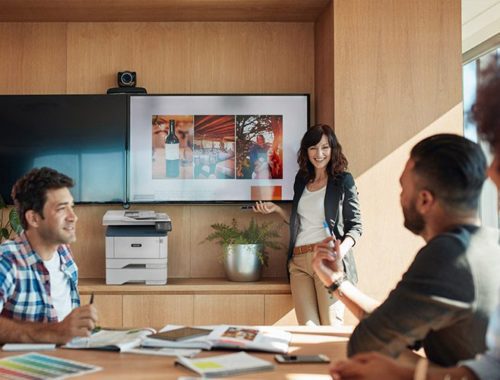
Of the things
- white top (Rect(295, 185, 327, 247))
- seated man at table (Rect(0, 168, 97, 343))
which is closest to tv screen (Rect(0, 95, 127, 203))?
white top (Rect(295, 185, 327, 247))

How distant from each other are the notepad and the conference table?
38 mm

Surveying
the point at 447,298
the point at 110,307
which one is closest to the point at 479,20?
the point at 110,307

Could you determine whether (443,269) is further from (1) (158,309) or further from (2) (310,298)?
(1) (158,309)

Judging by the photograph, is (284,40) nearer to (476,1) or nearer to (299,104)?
(299,104)

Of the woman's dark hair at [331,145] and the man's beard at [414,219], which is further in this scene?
the woman's dark hair at [331,145]

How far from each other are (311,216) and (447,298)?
99.4 inches

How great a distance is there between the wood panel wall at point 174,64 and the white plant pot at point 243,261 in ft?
1.09

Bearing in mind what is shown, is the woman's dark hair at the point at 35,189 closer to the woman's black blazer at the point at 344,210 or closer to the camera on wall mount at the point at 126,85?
the woman's black blazer at the point at 344,210

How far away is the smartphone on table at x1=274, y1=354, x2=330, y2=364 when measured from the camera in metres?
1.96

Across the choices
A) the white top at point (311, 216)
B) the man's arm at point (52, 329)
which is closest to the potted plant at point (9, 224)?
the white top at point (311, 216)

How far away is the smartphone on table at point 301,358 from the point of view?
196 cm

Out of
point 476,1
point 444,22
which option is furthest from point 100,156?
point 476,1

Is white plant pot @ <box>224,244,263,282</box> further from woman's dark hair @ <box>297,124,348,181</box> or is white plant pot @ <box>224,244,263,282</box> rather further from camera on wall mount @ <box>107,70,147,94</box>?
camera on wall mount @ <box>107,70,147,94</box>

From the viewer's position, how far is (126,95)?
15.9ft
